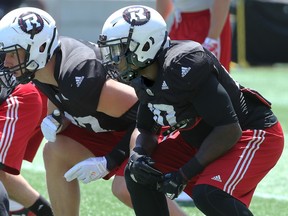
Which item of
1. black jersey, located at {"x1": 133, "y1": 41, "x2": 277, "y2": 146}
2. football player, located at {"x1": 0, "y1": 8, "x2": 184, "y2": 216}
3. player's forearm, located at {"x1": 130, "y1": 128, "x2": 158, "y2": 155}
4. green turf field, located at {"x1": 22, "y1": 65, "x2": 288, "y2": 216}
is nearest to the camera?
black jersey, located at {"x1": 133, "y1": 41, "x2": 277, "y2": 146}

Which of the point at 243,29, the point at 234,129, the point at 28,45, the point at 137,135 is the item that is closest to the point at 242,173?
the point at 234,129

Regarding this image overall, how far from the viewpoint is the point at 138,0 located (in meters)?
14.9

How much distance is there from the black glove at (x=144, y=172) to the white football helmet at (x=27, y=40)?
0.79 meters

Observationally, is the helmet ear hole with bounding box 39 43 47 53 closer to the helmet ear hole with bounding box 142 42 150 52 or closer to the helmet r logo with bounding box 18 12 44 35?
the helmet r logo with bounding box 18 12 44 35

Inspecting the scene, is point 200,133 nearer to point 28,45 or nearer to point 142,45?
point 142,45

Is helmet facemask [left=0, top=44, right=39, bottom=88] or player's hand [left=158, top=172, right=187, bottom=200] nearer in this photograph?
player's hand [left=158, top=172, right=187, bottom=200]

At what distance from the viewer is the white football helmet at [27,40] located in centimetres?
433

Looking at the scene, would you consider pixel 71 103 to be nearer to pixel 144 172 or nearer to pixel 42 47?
pixel 42 47

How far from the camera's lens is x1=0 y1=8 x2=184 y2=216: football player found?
4324mm

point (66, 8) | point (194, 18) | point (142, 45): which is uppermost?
point (142, 45)

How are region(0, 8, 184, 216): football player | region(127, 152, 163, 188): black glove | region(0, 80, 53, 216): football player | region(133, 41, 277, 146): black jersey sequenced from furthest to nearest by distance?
region(0, 80, 53, 216): football player
region(0, 8, 184, 216): football player
region(127, 152, 163, 188): black glove
region(133, 41, 277, 146): black jersey

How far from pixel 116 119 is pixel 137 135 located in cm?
27

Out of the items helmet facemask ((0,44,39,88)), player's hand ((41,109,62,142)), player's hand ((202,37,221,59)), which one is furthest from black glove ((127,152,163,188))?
player's hand ((202,37,221,59))

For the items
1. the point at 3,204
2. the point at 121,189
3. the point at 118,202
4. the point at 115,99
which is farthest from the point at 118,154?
the point at 118,202
